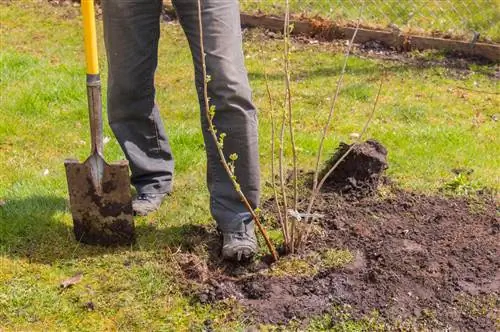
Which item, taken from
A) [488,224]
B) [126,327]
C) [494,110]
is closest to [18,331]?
[126,327]

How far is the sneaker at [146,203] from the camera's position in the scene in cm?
383

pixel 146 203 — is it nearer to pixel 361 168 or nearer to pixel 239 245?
pixel 239 245

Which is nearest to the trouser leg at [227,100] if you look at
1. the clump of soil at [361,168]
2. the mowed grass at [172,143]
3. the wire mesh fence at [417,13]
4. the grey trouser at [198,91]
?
the grey trouser at [198,91]

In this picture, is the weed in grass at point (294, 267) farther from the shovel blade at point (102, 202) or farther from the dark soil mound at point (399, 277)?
the shovel blade at point (102, 202)

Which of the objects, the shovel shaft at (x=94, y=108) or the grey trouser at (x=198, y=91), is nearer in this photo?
the grey trouser at (x=198, y=91)

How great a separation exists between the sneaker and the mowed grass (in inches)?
1.8

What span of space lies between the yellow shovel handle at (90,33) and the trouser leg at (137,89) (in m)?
0.16

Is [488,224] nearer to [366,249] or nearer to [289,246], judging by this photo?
[366,249]

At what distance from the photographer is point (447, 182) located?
4.24 meters

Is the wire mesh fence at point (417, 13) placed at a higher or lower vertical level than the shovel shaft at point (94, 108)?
lower

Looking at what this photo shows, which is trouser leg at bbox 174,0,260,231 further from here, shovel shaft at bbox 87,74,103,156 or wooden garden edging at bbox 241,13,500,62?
wooden garden edging at bbox 241,13,500,62

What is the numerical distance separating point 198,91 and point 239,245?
697mm

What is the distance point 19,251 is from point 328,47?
427cm

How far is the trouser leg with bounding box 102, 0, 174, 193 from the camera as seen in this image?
3.51 m
